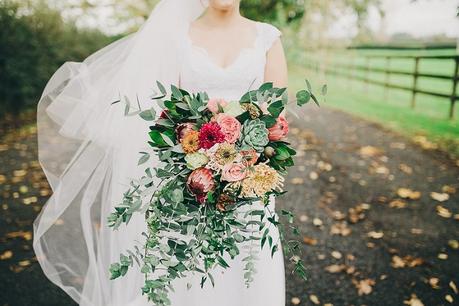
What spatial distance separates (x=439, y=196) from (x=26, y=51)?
8331mm

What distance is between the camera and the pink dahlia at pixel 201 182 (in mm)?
2051

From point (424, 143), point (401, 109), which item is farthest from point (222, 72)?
point (401, 109)

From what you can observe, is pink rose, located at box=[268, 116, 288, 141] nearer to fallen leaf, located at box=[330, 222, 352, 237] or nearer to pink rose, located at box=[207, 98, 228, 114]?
pink rose, located at box=[207, 98, 228, 114]

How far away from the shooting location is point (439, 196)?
232 inches

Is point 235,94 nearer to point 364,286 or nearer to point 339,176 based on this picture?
point 364,286

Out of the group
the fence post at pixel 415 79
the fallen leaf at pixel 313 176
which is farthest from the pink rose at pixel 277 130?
the fence post at pixel 415 79

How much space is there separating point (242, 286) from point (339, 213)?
118 inches

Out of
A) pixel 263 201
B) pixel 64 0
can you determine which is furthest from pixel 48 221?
pixel 64 0

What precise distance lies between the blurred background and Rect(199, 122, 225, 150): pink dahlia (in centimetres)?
235

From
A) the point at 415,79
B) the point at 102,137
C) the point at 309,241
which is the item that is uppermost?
the point at 102,137

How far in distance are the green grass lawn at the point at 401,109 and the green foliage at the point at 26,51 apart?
24.7ft

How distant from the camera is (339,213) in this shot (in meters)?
5.65

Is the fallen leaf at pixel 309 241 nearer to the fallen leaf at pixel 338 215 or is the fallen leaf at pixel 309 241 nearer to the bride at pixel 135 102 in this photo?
the fallen leaf at pixel 338 215

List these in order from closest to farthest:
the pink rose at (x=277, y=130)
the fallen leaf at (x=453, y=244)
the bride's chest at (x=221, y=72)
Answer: the pink rose at (x=277, y=130) < the bride's chest at (x=221, y=72) < the fallen leaf at (x=453, y=244)
